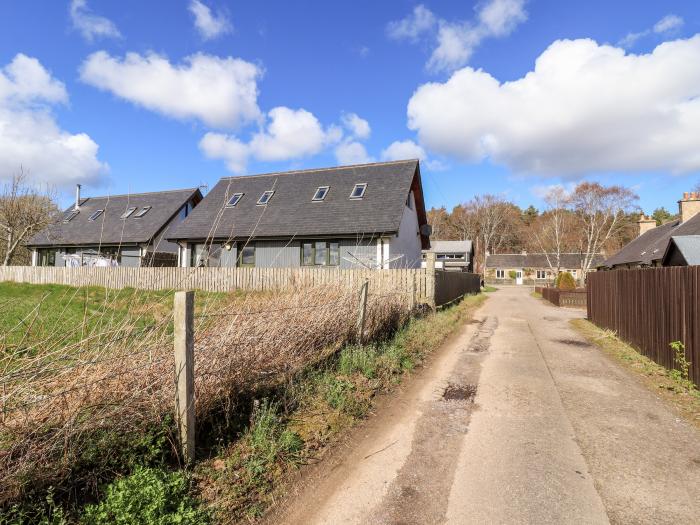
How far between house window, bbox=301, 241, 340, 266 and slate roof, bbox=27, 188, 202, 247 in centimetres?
1169

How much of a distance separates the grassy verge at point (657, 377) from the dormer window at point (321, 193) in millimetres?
15596

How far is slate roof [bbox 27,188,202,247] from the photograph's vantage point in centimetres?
2634

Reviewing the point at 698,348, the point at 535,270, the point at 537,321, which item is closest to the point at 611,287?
the point at 537,321

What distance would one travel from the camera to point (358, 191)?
22.1 metres

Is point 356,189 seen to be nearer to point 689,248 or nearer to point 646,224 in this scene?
point 689,248

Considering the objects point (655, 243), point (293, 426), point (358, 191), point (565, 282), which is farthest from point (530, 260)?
point (293, 426)

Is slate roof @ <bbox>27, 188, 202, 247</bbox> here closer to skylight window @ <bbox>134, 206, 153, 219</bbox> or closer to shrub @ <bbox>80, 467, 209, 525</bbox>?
skylight window @ <bbox>134, 206, 153, 219</bbox>

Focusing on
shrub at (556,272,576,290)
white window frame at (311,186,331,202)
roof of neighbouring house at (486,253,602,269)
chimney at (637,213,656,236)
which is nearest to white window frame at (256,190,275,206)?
white window frame at (311,186,331,202)

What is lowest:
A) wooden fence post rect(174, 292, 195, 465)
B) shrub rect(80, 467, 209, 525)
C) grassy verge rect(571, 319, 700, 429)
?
grassy verge rect(571, 319, 700, 429)

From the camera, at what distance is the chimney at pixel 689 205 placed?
25.4 m

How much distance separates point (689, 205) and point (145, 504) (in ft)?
110

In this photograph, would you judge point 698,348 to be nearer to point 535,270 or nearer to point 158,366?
point 158,366

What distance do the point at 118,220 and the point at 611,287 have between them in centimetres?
3038

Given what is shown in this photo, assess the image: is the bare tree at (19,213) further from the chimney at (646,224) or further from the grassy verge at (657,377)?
the chimney at (646,224)
